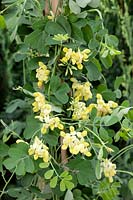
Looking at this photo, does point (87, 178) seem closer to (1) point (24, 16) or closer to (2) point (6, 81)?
(1) point (24, 16)

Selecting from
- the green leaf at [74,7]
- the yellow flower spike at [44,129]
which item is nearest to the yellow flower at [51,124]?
the yellow flower spike at [44,129]

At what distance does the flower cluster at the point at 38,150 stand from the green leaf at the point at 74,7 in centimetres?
24

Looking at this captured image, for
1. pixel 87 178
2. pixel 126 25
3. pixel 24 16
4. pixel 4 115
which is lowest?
pixel 4 115

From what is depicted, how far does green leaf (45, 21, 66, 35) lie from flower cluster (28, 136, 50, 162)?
20 centimetres

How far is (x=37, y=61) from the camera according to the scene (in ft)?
3.04

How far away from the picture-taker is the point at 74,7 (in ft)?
2.89

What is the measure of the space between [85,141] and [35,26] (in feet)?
0.77

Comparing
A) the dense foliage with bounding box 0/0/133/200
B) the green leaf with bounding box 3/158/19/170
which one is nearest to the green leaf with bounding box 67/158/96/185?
the dense foliage with bounding box 0/0/133/200

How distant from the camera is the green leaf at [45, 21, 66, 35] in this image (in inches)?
34.5

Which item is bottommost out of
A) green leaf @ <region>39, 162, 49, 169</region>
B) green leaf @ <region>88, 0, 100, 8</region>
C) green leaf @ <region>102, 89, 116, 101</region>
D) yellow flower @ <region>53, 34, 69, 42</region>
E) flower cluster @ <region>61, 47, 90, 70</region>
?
green leaf @ <region>39, 162, 49, 169</region>

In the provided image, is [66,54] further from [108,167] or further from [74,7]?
[108,167]

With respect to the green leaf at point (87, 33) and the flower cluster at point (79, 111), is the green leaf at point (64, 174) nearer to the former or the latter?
the flower cluster at point (79, 111)

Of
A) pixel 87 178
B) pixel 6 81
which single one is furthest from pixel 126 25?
pixel 87 178

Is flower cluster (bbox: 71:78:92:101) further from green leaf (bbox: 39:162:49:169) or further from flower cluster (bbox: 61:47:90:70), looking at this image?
green leaf (bbox: 39:162:49:169)
